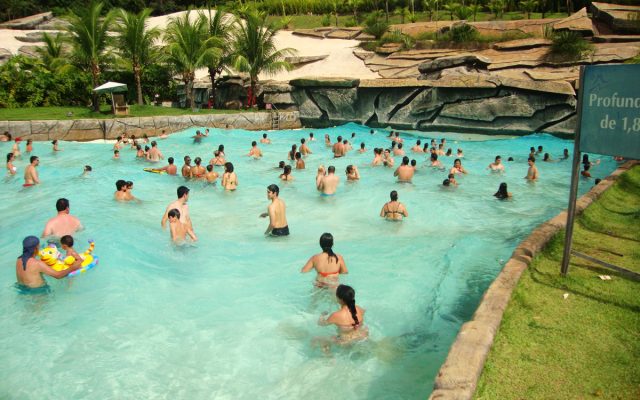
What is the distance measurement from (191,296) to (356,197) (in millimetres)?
6080

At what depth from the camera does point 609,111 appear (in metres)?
4.73

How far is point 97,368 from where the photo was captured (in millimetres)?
5336

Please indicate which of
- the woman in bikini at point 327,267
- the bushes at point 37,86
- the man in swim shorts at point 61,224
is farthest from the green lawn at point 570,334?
the bushes at point 37,86

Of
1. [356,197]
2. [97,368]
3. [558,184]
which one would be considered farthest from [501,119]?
[97,368]

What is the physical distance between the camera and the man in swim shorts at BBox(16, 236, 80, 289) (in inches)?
241

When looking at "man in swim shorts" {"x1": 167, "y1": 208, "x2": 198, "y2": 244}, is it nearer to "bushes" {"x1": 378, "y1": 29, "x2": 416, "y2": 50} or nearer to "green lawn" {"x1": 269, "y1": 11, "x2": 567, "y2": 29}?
"bushes" {"x1": 378, "y1": 29, "x2": 416, "y2": 50}

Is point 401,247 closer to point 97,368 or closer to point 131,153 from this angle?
point 97,368

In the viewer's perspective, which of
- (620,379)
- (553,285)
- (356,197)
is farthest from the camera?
(356,197)

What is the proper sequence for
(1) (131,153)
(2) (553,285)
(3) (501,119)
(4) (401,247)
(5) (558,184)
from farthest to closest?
(3) (501,119)
(1) (131,153)
(5) (558,184)
(4) (401,247)
(2) (553,285)

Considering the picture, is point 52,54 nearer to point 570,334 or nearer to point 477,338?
point 477,338

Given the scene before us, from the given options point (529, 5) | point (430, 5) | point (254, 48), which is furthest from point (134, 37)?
point (529, 5)

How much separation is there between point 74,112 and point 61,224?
16.1m

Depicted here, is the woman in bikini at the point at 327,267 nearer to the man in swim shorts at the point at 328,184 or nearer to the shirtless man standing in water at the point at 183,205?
the shirtless man standing in water at the point at 183,205

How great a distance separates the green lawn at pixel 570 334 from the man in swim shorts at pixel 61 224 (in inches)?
270
